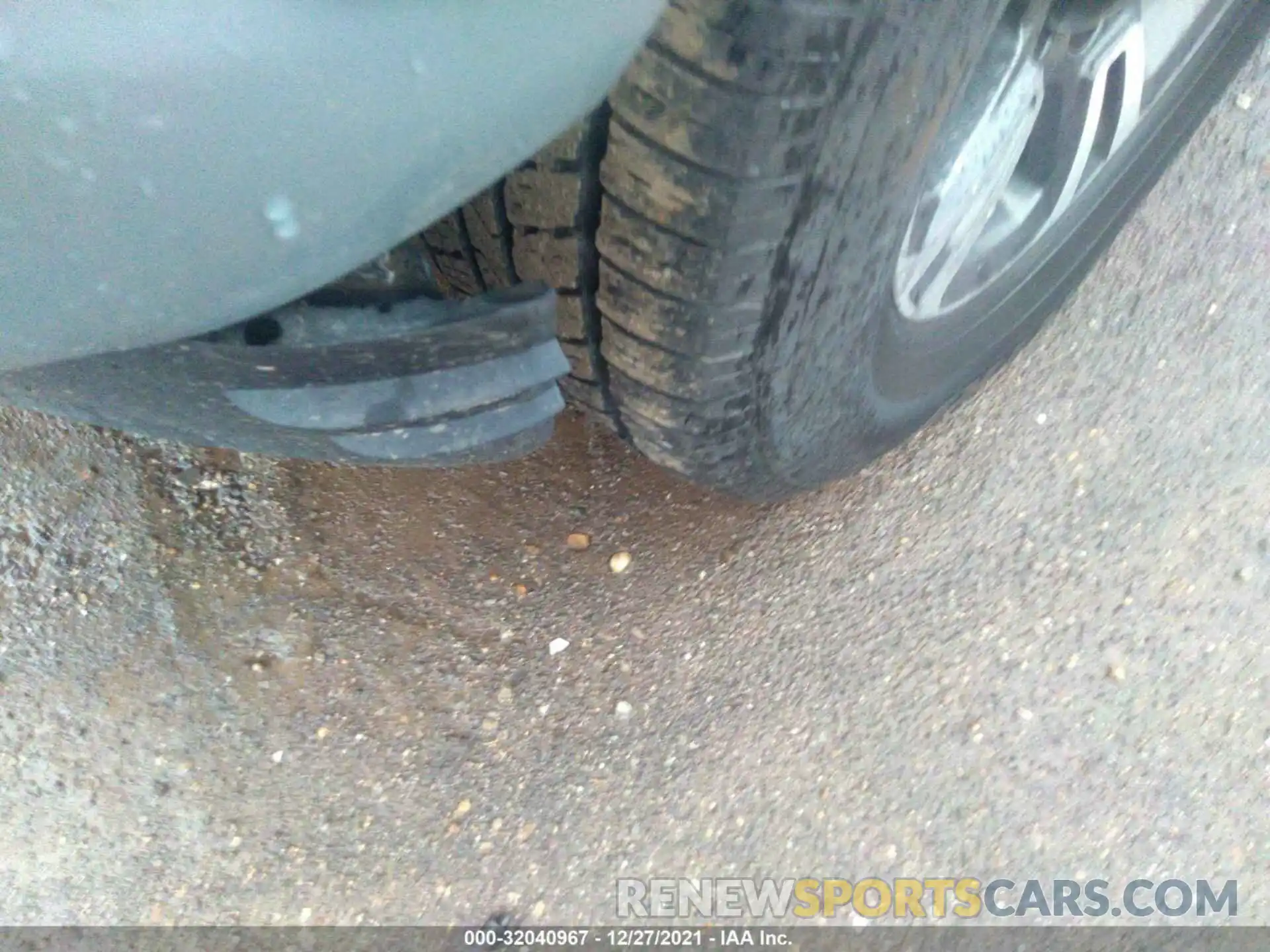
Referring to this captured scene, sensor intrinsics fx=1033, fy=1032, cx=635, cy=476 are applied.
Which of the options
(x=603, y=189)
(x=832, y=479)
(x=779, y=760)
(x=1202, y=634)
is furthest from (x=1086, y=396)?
(x=603, y=189)

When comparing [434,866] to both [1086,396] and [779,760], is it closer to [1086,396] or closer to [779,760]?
[779,760]

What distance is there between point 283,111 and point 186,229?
8 cm

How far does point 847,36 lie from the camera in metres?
0.69

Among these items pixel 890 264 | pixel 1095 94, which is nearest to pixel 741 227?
pixel 890 264

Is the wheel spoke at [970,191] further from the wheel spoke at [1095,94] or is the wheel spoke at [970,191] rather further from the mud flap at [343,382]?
the mud flap at [343,382]

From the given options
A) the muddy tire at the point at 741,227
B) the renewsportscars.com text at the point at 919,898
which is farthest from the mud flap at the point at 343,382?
the renewsportscars.com text at the point at 919,898

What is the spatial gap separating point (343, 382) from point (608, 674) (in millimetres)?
690

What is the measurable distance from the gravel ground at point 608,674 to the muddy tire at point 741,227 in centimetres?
29

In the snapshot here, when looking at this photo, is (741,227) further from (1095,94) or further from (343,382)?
(1095,94)

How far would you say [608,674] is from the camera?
51.8 inches

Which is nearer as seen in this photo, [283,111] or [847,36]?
[283,111]

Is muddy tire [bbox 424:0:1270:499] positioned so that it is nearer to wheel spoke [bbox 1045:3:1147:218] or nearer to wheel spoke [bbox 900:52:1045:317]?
wheel spoke [bbox 900:52:1045:317]

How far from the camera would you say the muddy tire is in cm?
71

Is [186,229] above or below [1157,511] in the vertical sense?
below
